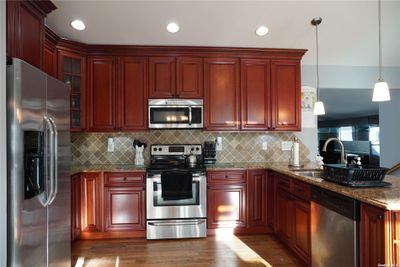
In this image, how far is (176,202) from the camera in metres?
3.33

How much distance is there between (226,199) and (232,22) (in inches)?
88.6

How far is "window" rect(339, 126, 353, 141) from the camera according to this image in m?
10.7

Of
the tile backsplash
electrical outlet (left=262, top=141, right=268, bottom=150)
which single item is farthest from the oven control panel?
electrical outlet (left=262, top=141, right=268, bottom=150)

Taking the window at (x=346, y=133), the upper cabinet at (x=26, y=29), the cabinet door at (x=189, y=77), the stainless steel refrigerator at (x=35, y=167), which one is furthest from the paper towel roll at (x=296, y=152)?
the window at (x=346, y=133)

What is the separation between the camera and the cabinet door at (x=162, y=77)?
11.9 ft

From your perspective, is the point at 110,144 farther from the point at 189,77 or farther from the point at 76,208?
the point at 189,77

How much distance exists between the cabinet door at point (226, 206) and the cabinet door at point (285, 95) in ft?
3.56

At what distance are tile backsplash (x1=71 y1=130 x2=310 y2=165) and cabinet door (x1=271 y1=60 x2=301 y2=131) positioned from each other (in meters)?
0.35

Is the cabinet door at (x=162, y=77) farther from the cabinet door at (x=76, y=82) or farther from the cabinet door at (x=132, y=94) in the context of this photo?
the cabinet door at (x=76, y=82)

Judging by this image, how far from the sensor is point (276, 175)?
10.7ft

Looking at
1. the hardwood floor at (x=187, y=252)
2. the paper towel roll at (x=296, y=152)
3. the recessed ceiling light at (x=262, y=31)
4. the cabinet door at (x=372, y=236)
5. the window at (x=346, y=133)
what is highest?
the recessed ceiling light at (x=262, y=31)

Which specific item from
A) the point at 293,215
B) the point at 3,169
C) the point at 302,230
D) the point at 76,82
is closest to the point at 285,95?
the point at 293,215

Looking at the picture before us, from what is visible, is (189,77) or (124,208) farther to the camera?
(189,77)

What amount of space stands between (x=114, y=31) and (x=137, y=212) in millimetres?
2308
